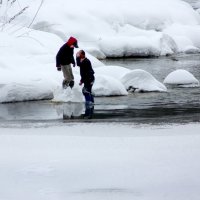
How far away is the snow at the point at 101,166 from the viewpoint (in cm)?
553

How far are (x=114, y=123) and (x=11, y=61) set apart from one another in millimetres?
8779

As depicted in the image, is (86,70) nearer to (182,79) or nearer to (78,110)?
(78,110)

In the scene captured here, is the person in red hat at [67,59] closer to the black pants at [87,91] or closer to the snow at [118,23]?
the black pants at [87,91]

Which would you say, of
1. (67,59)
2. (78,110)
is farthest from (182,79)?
(78,110)

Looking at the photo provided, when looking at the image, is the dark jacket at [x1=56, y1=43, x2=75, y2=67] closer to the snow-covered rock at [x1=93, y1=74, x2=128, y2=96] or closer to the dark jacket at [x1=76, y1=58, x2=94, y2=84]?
the dark jacket at [x1=76, y1=58, x2=94, y2=84]

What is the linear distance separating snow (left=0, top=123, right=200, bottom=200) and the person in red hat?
683cm

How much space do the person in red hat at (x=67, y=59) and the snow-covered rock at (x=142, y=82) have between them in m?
Result: 2.97

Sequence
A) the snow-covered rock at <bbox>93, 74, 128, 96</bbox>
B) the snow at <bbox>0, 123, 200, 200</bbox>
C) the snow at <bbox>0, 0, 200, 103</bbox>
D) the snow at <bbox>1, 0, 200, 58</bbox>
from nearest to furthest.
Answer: the snow at <bbox>0, 123, 200, 200</bbox> < the snow at <bbox>0, 0, 200, 103</bbox> < the snow-covered rock at <bbox>93, 74, 128, 96</bbox> < the snow at <bbox>1, 0, 200, 58</bbox>

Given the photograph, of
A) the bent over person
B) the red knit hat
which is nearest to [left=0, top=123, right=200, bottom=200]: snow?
the bent over person

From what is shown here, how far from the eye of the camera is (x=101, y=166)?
6281 millimetres

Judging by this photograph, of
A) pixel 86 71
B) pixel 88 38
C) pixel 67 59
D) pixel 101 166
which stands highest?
pixel 88 38

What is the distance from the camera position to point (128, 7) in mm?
46469

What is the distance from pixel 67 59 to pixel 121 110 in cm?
265

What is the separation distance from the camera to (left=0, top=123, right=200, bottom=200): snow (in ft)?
18.1
